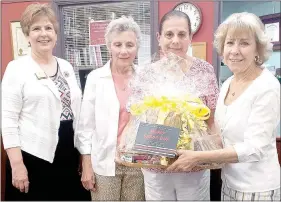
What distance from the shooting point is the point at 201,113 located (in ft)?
3.73

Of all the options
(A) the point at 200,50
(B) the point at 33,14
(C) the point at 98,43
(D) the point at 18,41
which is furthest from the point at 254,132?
(D) the point at 18,41

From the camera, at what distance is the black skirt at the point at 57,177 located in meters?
1.59

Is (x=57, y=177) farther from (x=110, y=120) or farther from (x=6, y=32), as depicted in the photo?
(x=6, y=32)

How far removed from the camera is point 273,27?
4.66 ft

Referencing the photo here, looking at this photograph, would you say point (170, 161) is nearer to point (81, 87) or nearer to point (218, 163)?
point (218, 163)

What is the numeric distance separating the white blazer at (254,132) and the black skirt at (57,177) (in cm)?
77

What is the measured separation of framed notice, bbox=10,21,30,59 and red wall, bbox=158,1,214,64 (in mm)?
671

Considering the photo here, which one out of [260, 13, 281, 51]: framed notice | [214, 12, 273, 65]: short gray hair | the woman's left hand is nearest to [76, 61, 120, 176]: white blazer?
the woman's left hand

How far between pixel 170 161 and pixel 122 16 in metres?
0.74

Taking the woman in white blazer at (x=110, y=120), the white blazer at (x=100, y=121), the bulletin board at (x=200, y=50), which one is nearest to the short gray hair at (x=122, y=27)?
the woman in white blazer at (x=110, y=120)

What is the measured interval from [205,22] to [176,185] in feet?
2.42

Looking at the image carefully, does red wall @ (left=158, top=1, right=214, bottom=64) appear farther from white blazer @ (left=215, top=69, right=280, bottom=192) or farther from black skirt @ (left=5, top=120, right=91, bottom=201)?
black skirt @ (left=5, top=120, right=91, bottom=201)

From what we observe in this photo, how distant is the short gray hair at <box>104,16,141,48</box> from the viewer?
142 centimetres

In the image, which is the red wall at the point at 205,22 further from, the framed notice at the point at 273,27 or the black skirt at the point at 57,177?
the black skirt at the point at 57,177
